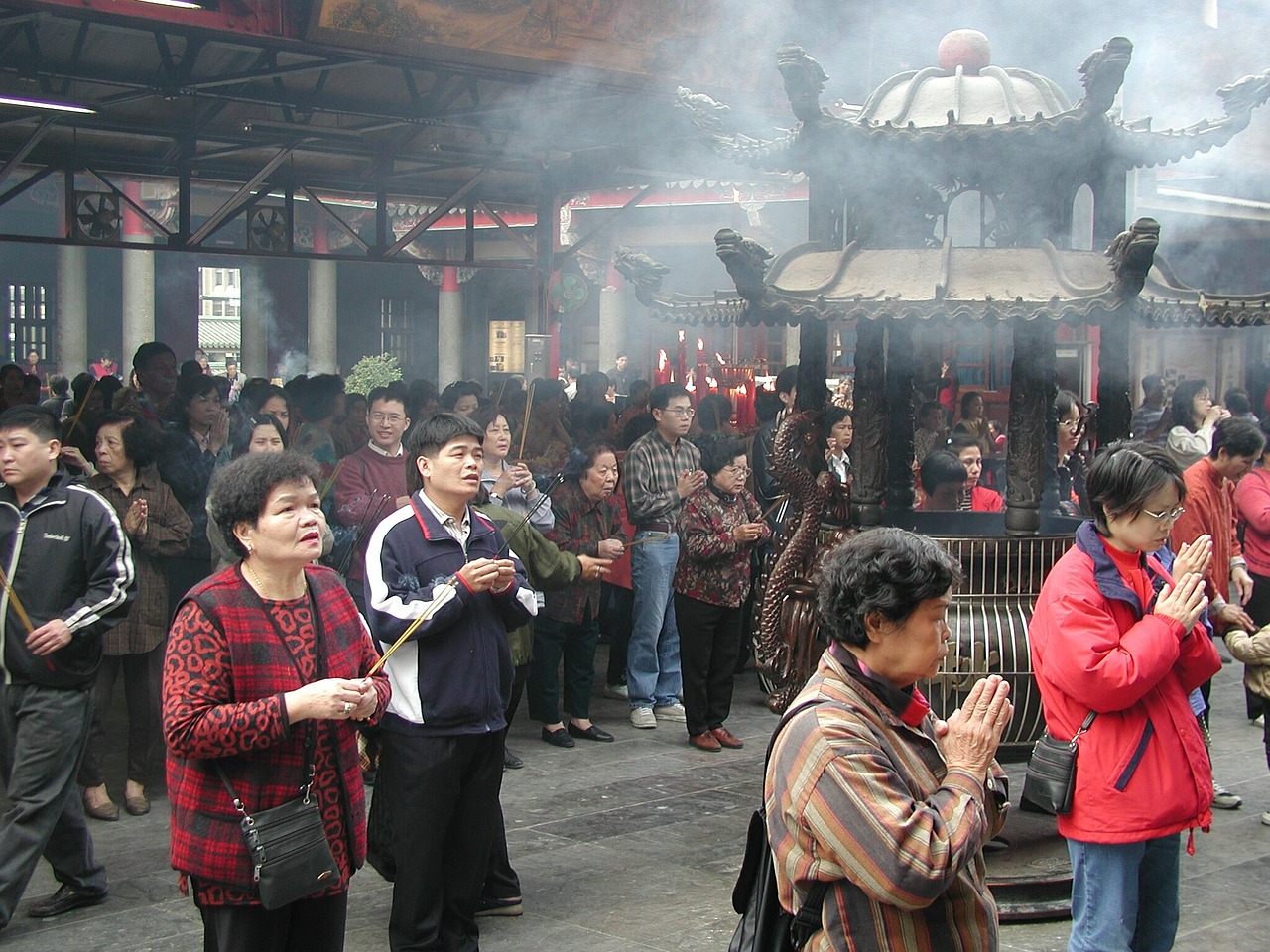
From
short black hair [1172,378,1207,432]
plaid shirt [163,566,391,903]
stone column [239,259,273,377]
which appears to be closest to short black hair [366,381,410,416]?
plaid shirt [163,566,391,903]

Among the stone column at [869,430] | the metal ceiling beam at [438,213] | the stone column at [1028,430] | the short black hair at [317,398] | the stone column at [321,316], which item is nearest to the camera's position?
the stone column at [1028,430]

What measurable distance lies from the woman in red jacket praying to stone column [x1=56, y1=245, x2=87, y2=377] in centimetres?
2034

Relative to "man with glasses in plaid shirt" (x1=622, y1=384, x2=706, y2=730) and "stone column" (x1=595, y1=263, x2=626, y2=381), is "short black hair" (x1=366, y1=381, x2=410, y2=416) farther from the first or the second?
"stone column" (x1=595, y1=263, x2=626, y2=381)

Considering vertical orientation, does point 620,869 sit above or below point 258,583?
below

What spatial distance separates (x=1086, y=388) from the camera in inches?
574

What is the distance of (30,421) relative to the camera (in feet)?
14.7

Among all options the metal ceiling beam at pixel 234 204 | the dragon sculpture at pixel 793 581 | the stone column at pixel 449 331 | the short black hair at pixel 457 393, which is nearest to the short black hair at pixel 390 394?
the short black hair at pixel 457 393

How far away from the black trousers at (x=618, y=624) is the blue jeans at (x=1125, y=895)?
4.54 meters

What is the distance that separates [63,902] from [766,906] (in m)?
3.14

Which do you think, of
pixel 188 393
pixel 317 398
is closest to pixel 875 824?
pixel 188 393

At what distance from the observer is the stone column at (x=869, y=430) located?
5.16m

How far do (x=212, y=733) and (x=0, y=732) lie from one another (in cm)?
202

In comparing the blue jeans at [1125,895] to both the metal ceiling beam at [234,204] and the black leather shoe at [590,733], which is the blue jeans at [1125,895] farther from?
the metal ceiling beam at [234,204]

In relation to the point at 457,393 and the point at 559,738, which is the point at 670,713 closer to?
the point at 559,738
